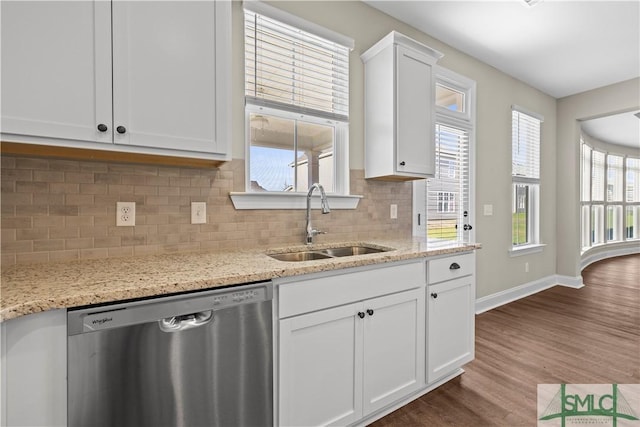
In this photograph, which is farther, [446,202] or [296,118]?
[446,202]

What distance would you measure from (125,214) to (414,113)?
1992 mm

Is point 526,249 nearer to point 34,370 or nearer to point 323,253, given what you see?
point 323,253

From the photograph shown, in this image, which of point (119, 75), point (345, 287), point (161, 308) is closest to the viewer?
point (161, 308)

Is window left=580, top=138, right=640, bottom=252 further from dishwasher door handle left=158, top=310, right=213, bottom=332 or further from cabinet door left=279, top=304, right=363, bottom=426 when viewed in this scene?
dishwasher door handle left=158, top=310, right=213, bottom=332

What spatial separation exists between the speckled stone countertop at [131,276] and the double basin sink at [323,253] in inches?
10.5

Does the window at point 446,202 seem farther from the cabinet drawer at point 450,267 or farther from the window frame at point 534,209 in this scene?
the window frame at point 534,209

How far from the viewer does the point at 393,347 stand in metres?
1.66

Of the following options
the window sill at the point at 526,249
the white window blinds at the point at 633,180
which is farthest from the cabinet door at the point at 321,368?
the white window blinds at the point at 633,180

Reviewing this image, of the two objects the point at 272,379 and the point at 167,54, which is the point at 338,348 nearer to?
the point at 272,379

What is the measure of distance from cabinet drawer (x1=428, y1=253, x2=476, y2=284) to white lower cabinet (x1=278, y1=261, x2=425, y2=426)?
0.11 metres

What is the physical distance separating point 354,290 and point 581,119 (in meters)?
4.91

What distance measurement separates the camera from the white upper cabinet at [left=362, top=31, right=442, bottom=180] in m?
2.16

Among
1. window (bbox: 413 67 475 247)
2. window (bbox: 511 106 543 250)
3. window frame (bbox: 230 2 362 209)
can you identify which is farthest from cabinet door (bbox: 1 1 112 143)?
window (bbox: 511 106 543 250)

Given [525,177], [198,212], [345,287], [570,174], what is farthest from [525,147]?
[198,212]
